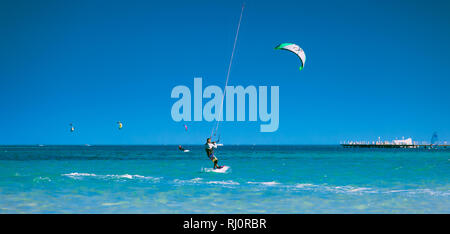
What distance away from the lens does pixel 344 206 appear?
14164 millimetres

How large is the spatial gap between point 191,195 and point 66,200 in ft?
16.6
